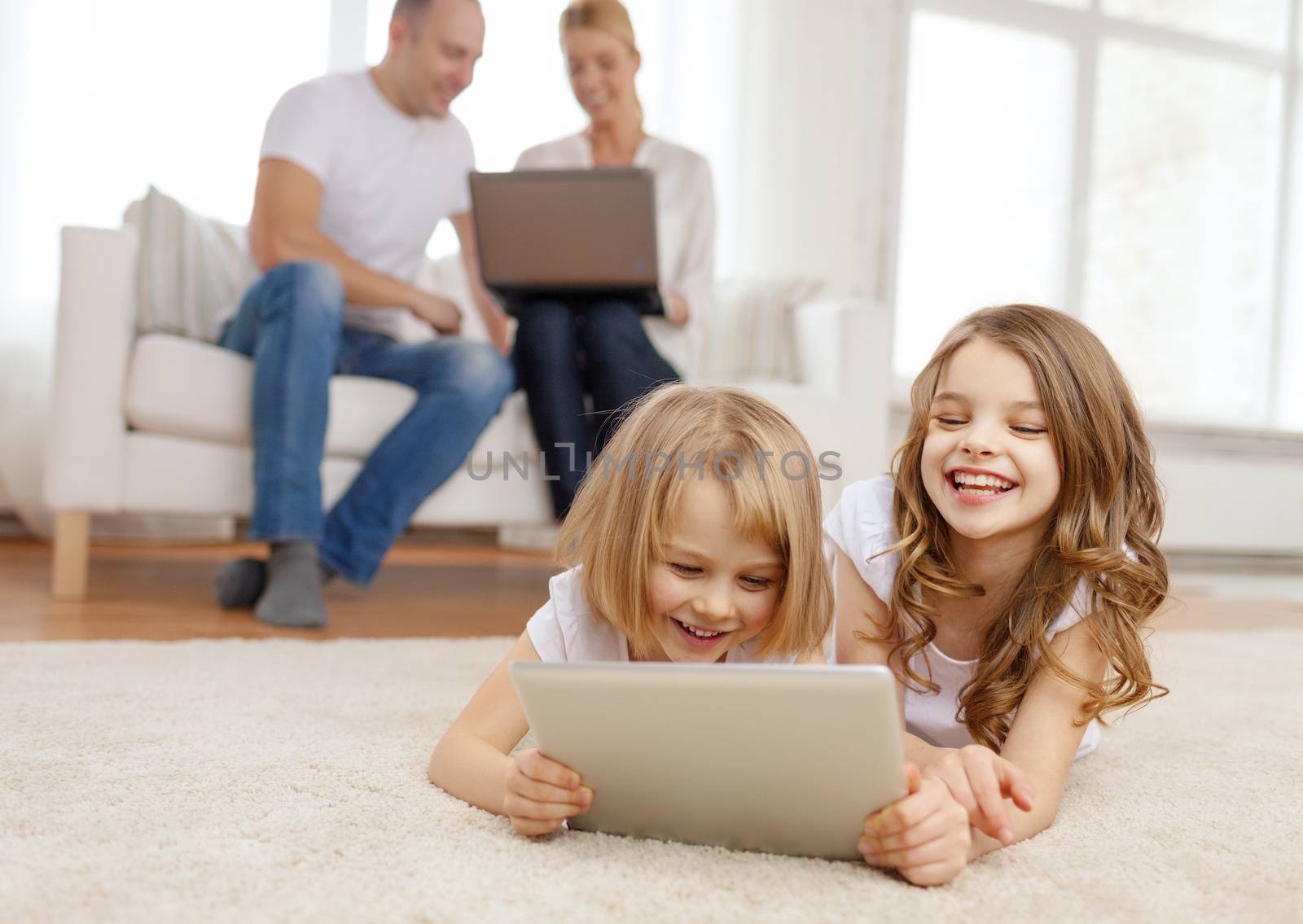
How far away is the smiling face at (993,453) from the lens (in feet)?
2.63

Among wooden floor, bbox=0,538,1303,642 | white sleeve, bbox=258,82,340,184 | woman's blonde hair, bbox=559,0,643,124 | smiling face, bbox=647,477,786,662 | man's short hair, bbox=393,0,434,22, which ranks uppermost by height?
woman's blonde hair, bbox=559,0,643,124

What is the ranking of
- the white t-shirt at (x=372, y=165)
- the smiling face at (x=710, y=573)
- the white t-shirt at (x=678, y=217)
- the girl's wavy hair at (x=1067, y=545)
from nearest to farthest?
the smiling face at (x=710, y=573) < the girl's wavy hair at (x=1067, y=545) < the white t-shirt at (x=372, y=165) < the white t-shirt at (x=678, y=217)

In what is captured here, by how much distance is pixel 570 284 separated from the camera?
1.77 m

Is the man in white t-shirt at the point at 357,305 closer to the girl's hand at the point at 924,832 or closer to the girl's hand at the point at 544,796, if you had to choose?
the girl's hand at the point at 544,796

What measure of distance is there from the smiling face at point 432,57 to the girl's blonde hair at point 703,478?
1.36 meters

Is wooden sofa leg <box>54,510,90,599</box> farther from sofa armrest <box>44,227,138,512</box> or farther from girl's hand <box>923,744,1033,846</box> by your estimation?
girl's hand <box>923,744,1033,846</box>

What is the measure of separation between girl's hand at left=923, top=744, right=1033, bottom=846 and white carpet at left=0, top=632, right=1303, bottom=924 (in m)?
0.03

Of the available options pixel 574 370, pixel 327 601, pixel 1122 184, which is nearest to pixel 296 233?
pixel 574 370

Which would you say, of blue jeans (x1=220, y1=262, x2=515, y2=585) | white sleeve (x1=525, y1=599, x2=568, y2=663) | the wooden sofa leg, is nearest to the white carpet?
white sleeve (x1=525, y1=599, x2=568, y2=663)

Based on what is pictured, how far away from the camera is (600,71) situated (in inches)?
81.9

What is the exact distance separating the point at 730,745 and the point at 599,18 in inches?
71.7

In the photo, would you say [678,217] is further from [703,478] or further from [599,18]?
[703,478]

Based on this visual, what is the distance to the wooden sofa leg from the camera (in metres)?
Result: 1.67

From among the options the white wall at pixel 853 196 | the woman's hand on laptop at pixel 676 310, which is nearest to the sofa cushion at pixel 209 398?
the woman's hand on laptop at pixel 676 310
